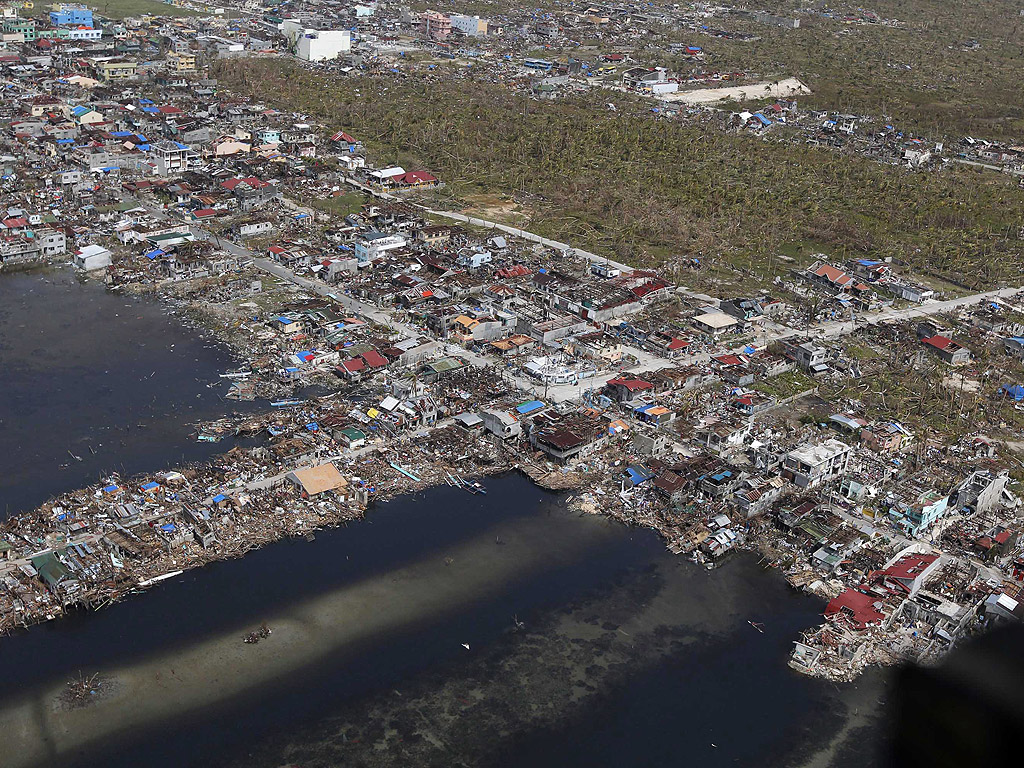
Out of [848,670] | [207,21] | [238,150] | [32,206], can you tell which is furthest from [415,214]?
[207,21]

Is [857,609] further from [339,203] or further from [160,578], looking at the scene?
[339,203]

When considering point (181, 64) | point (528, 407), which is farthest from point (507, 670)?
point (181, 64)

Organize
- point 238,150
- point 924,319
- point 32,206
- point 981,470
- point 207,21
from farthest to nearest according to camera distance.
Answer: point 207,21 < point 238,150 < point 32,206 < point 924,319 < point 981,470

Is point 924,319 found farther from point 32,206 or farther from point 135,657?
point 32,206

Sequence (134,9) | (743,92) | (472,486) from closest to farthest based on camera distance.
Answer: (472,486), (743,92), (134,9)

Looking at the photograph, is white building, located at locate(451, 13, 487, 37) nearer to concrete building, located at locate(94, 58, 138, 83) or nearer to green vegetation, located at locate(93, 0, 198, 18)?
green vegetation, located at locate(93, 0, 198, 18)

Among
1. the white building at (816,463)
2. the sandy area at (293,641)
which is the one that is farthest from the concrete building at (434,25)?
the sandy area at (293,641)
